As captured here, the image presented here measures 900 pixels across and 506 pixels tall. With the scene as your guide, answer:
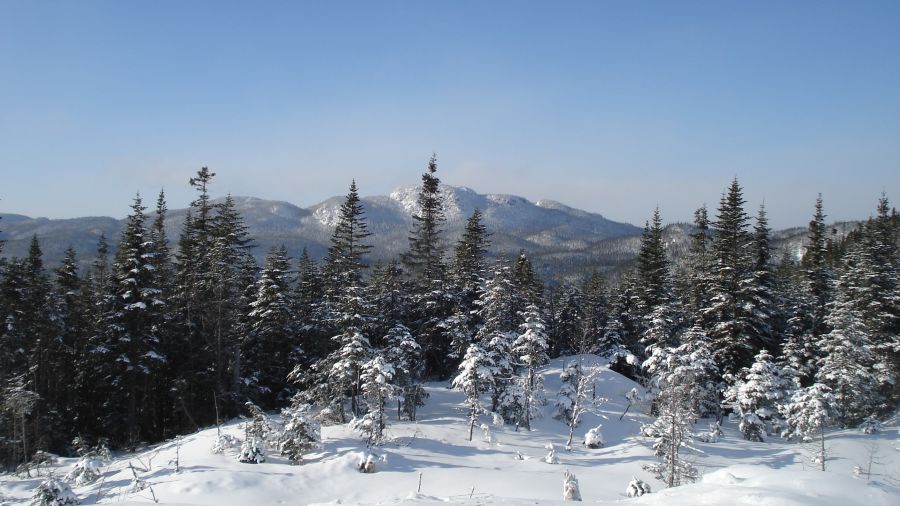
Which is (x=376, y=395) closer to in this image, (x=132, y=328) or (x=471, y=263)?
(x=132, y=328)

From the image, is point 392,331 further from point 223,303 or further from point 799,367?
point 799,367

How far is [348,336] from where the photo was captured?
88.8ft

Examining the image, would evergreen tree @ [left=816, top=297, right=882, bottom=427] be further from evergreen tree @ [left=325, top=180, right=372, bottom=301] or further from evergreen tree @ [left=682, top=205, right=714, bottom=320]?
evergreen tree @ [left=325, top=180, right=372, bottom=301]

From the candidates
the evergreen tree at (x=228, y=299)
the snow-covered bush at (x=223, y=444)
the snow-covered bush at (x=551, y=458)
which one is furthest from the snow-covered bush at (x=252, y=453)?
the snow-covered bush at (x=551, y=458)

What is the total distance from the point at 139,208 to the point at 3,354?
10616mm

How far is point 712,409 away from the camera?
36875 mm

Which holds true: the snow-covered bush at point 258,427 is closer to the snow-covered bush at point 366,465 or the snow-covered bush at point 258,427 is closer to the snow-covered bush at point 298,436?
the snow-covered bush at point 298,436

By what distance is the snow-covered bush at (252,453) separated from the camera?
20.1m

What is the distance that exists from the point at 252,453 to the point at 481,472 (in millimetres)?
9230

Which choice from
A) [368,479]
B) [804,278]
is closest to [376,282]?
[368,479]

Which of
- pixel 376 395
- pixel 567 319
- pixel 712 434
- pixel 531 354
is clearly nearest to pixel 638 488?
pixel 376 395

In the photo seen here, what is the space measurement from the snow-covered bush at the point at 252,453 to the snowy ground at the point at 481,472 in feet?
A: 1.23

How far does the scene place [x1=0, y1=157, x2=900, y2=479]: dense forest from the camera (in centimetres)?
2880

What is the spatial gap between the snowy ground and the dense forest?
2112mm
